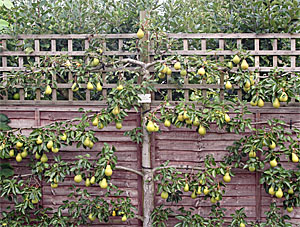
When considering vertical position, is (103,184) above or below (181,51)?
below

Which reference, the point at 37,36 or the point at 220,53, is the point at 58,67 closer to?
the point at 37,36

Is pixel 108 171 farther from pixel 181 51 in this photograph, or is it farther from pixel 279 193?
pixel 279 193

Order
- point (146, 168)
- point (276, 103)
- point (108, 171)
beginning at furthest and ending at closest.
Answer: point (146, 168) < point (276, 103) < point (108, 171)

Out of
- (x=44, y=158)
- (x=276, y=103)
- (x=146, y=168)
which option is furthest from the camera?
(x=146, y=168)

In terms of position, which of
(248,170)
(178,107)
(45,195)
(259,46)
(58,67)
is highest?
(259,46)

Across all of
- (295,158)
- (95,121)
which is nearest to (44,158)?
(95,121)

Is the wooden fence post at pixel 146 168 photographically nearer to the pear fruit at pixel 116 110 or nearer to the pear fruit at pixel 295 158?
the pear fruit at pixel 116 110

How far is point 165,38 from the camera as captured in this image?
2684 mm

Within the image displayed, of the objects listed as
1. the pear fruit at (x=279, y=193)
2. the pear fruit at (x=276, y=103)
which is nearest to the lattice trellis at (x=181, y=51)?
the pear fruit at (x=276, y=103)

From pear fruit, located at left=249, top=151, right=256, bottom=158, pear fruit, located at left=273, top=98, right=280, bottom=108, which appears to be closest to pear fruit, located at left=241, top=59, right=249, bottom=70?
pear fruit, located at left=273, top=98, right=280, bottom=108

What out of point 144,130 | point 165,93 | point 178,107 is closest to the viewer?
point 178,107

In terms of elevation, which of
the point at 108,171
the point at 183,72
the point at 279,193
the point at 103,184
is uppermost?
the point at 183,72

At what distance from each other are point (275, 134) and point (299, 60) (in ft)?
2.64

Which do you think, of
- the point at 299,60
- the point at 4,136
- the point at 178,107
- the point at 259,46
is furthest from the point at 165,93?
the point at 4,136
